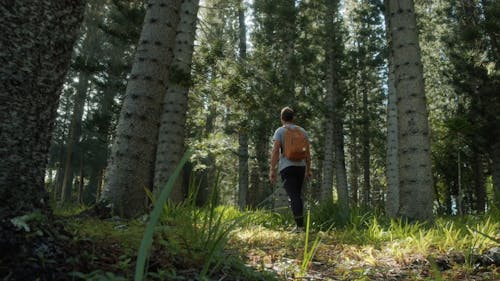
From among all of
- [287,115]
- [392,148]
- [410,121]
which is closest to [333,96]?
[392,148]

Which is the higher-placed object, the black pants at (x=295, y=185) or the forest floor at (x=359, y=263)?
the black pants at (x=295, y=185)

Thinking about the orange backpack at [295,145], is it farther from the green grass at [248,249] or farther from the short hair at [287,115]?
the green grass at [248,249]

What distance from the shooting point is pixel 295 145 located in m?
5.55

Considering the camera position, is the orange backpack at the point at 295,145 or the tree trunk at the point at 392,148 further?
the tree trunk at the point at 392,148

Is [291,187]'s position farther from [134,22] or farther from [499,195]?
[134,22]

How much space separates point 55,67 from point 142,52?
9.26 ft

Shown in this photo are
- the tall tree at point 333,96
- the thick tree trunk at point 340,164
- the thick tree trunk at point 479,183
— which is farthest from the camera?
the thick tree trunk at point 340,164

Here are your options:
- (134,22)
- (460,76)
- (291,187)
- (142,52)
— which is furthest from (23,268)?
(460,76)

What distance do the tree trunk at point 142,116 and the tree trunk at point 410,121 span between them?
9.23 ft

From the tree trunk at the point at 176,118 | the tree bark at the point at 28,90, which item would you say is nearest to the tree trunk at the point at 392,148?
the tree trunk at the point at 176,118

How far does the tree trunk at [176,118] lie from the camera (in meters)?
6.56

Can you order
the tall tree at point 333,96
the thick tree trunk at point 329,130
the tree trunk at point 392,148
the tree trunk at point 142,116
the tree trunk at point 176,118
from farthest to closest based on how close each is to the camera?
the tall tree at point 333,96 → the thick tree trunk at point 329,130 → the tree trunk at point 392,148 → the tree trunk at point 176,118 → the tree trunk at point 142,116

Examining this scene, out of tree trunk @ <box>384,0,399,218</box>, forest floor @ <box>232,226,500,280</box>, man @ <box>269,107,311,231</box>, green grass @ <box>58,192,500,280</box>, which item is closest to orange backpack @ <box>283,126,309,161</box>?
→ man @ <box>269,107,311,231</box>

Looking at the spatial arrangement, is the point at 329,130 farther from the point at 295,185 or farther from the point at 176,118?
the point at 295,185
